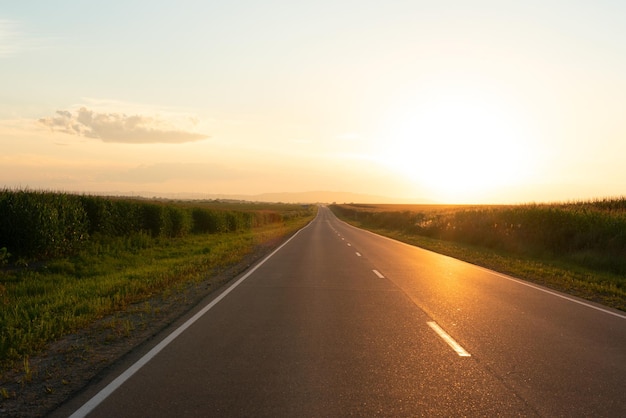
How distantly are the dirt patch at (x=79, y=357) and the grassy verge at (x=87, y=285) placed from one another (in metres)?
0.17

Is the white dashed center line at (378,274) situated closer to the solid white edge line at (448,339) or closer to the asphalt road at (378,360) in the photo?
the asphalt road at (378,360)

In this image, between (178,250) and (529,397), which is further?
(178,250)

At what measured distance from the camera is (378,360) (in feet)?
20.2

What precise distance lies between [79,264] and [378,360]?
13.1 meters

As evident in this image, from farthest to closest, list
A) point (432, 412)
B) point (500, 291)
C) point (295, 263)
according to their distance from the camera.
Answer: point (295, 263), point (500, 291), point (432, 412)

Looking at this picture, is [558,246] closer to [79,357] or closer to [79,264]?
[79,264]

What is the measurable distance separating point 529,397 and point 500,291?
7607 millimetres

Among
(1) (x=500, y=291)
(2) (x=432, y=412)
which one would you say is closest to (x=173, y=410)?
(2) (x=432, y=412)

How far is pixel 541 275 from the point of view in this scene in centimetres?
1595

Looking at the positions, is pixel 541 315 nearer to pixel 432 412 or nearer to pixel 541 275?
pixel 432 412

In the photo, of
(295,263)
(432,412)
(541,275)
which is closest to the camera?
(432,412)

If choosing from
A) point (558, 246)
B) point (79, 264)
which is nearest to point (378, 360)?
point (79, 264)

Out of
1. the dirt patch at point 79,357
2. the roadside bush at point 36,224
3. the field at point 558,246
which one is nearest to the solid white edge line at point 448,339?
the dirt patch at point 79,357

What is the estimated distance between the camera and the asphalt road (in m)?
4.72
